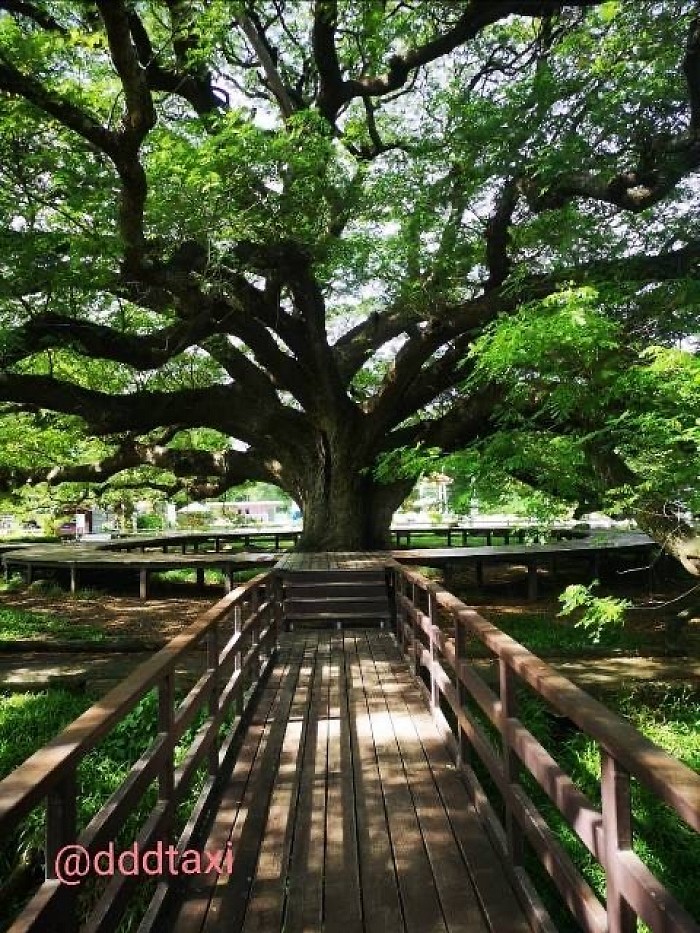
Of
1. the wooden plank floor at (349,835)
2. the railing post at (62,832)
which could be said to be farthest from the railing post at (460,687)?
the railing post at (62,832)

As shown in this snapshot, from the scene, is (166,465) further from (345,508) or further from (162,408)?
(345,508)

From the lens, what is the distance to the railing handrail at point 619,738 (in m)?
1.45

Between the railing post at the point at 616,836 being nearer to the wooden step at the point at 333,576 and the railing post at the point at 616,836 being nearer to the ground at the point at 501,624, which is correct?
the ground at the point at 501,624

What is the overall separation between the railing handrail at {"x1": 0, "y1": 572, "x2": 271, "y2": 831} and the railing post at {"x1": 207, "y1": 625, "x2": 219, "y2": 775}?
2.45 feet

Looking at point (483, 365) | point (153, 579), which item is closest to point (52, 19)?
point (483, 365)

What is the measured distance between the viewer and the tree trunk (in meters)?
13.1

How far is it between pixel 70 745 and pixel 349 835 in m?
1.71

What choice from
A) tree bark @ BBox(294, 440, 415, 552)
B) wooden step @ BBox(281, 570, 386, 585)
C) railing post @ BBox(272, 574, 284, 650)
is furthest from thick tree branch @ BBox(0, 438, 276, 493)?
railing post @ BBox(272, 574, 284, 650)

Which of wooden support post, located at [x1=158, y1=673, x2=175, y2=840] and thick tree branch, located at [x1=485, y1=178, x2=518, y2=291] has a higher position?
thick tree branch, located at [x1=485, y1=178, x2=518, y2=291]

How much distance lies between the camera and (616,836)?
177 centimetres

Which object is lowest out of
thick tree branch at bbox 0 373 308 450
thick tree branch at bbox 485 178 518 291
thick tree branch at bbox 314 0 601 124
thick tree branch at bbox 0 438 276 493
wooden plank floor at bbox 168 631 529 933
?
wooden plank floor at bbox 168 631 529 933

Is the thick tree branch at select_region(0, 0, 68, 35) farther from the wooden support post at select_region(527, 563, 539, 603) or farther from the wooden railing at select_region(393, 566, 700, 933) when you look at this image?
the wooden support post at select_region(527, 563, 539, 603)

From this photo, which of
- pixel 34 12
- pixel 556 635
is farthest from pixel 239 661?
pixel 34 12

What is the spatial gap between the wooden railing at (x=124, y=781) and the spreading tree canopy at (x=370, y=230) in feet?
11.5
